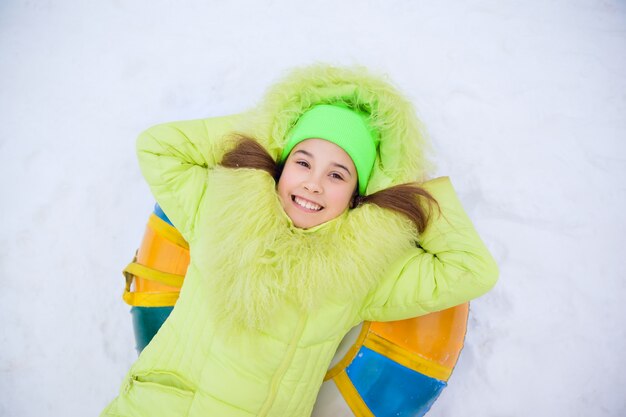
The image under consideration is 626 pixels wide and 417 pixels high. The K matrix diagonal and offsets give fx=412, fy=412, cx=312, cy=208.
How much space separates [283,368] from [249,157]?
60 cm

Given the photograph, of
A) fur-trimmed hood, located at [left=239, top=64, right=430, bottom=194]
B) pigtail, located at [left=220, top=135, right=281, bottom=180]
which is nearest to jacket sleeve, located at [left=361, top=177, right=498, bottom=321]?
fur-trimmed hood, located at [left=239, top=64, right=430, bottom=194]

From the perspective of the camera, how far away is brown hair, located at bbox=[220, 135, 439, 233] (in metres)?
1.16

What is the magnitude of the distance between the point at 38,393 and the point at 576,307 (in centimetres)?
226

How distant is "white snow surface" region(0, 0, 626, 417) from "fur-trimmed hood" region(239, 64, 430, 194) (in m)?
0.60

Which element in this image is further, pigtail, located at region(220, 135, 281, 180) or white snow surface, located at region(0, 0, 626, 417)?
white snow surface, located at region(0, 0, 626, 417)

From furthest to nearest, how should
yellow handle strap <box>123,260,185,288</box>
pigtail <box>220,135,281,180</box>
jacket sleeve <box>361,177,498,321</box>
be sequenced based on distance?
1. yellow handle strap <box>123,260,185,288</box>
2. pigtail <box>220,135,281,180</box>
3. jacket sleeve <box>361,177,498,321</box>

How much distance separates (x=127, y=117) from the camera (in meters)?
2.04

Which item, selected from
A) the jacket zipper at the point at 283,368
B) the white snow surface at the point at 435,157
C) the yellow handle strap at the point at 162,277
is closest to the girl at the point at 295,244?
the jacket zipper at the point at 283,368

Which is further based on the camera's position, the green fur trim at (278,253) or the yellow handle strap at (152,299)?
the yellow handle strap at (152,299)

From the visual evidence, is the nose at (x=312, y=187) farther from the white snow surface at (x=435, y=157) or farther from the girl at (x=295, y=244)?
the white snow surface at (x=435, y=157)

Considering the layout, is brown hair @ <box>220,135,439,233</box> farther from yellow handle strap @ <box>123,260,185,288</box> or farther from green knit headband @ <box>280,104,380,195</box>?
yellow handle strap @ <box>123,260,185,288</box>

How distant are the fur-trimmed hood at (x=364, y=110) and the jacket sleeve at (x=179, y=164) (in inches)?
6.1

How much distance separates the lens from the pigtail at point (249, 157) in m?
1.21

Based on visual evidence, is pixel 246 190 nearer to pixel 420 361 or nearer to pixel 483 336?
pixel 420 361
